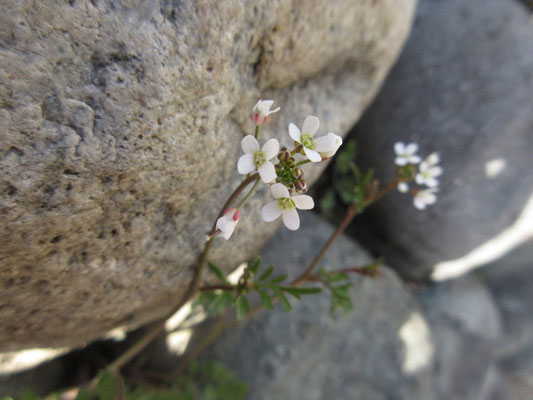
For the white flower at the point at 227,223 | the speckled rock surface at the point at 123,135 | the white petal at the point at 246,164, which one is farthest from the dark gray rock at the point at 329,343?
the white petal at the point at 246,164

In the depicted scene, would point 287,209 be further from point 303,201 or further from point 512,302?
point 512,302

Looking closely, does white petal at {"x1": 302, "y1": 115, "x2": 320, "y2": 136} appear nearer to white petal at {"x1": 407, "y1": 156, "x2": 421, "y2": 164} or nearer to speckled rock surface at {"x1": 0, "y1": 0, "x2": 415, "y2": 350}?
speckled rock surface at {"x1": 0, "y1": 0, "x2": 415, "y2": 350}

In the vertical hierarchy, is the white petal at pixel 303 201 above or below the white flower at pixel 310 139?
below

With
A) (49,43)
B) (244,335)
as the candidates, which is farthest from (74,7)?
(244,335)

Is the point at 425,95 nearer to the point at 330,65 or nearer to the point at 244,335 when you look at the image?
the point at 330,65

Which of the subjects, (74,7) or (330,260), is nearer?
(74,7)

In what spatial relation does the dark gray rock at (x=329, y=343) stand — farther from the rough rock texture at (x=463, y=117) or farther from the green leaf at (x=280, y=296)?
the green leaf at (x=280, y=296)

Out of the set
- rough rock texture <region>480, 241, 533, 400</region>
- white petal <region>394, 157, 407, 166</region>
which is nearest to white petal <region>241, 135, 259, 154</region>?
white petal <region>394, 157, 407, 166</region>

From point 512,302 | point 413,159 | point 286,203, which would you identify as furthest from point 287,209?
point 512,302
